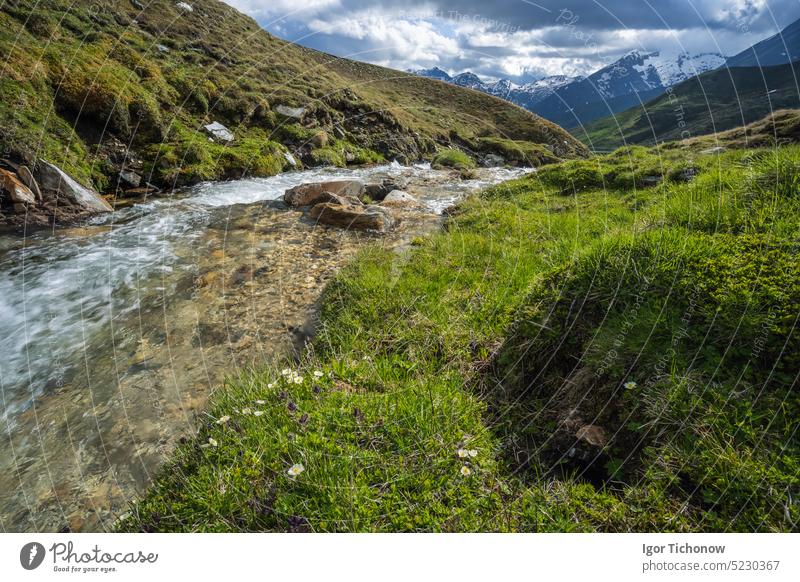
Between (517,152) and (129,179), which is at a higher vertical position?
(517,152)

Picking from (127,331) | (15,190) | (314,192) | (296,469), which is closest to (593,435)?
(296,469)

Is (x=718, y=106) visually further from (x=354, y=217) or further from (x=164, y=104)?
(x=354, y=217)

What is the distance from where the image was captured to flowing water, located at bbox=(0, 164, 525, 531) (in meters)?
4.39

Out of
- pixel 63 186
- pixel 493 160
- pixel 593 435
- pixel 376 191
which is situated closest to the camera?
pixel 593 435

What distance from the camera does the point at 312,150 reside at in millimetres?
26172

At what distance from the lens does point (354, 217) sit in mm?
12812

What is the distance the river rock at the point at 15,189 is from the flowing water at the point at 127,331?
1688 millimetres

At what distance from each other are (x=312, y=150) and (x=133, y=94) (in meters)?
10.1

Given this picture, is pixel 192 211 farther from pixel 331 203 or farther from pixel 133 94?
pixel 133 94

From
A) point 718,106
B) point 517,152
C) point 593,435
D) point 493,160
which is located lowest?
point 593,435

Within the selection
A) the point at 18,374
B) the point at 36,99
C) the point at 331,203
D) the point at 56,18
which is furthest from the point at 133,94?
the point at 18,374

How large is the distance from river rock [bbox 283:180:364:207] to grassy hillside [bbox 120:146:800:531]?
35.8 ft

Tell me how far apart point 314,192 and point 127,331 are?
9.43 metres
